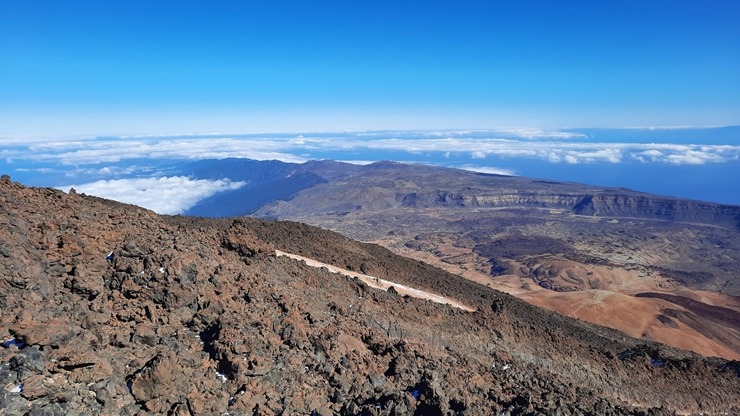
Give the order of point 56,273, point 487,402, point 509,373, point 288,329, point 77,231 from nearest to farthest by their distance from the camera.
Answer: point 487,402 → point 56,273 → point 288,329 → point 77,231 → point 509,373

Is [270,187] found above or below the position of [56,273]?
below

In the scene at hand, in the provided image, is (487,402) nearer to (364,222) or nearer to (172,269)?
(172,269)

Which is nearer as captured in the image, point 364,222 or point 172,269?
point 172,269

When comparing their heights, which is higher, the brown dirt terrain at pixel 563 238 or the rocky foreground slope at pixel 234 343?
the rocky foreground slope at pixel 234 343

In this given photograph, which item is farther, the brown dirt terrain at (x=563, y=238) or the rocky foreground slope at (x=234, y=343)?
the brown dirt terrain at (x=563, y=238)

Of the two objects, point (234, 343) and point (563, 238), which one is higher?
point (234, 343)

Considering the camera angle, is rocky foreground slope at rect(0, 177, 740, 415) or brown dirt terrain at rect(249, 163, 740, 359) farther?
brown dirt terrain at rect(249, 163, 740, 359)

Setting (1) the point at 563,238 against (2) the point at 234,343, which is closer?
(2) the point at 234,343

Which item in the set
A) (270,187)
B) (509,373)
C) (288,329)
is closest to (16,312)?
(288,329)
